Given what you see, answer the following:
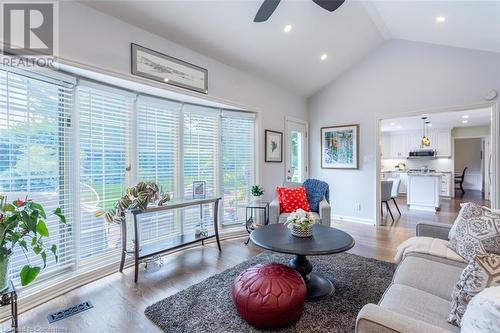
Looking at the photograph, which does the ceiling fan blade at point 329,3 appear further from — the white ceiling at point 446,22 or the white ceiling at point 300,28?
the white ceiling at point 446,22

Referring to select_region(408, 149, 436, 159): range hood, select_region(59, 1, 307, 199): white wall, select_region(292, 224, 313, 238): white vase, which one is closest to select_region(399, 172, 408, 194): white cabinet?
select_region(408, 149, 436, 159): range hood

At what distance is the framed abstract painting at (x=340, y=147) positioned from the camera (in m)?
4.80

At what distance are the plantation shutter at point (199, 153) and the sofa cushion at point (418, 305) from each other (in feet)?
8.58

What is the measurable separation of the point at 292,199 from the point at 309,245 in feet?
5.39

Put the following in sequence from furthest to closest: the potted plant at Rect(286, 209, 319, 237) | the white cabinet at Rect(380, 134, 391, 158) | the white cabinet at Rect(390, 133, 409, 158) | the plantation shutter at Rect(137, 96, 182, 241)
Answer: the white cabinet at Rect(380, 134, 391, 158) → the white cabinet at Rect(390, 133, 409, 158) → the plantation shutter at Rect(137, 96, 182, 241) → the potted plant at Rect(286, 209, 319, 237)

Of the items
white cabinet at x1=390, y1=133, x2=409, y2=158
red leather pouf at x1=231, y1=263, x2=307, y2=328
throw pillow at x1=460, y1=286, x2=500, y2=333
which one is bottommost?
red leather pouf at x1=231, y1=263, x2=307, y2=328

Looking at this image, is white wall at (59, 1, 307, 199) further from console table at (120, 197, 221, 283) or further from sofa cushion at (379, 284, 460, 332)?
sofa cushion at (379, 284, 460, 332)

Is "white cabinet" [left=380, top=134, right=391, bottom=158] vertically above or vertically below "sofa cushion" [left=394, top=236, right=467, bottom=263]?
above

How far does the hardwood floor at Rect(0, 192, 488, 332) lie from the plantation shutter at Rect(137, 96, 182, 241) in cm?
45

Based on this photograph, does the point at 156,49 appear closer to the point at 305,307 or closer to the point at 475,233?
the point at 305,307

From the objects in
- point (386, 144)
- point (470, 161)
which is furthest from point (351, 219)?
point (470, 161)

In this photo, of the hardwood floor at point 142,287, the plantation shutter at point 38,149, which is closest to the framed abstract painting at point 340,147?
the hardwood floor at point 142,287

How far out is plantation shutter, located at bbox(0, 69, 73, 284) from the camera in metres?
1.97

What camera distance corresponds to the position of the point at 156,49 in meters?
2.77
